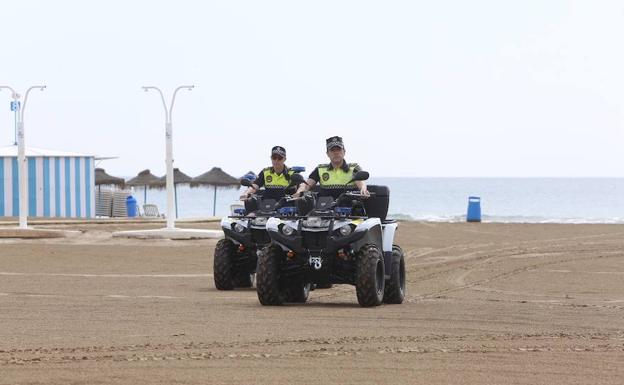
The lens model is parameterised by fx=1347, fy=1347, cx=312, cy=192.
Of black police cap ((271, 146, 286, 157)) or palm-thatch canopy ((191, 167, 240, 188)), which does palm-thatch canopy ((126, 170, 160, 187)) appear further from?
black police cap ((271, 146, 286, 157))

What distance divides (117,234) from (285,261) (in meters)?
19.1

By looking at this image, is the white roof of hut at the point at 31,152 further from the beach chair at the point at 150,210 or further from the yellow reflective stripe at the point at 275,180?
the yellow reflective stripe at the point at 275,180

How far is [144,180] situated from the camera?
64.8 meters

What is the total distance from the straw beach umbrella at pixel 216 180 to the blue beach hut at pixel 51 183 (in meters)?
12.7

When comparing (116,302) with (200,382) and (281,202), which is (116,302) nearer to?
(281,202)

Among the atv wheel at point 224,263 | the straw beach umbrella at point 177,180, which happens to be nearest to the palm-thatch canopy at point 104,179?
the straw beach umbrella at point 177,180

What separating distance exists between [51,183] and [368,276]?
113ft

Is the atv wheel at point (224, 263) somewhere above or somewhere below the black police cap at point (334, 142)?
below

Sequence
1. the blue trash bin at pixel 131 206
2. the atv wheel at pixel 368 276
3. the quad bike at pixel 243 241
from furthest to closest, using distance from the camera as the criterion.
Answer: the blue trash bin at pixel 131 206 → the quad bike at pixel 243 241 → the atv wheel at pixel 368 276

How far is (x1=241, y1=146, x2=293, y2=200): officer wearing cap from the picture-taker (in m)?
18.3

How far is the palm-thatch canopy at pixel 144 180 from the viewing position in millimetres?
64000

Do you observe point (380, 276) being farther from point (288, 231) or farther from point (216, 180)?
point (216, 180)

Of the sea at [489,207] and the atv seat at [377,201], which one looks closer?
the atv seat at [377,201]

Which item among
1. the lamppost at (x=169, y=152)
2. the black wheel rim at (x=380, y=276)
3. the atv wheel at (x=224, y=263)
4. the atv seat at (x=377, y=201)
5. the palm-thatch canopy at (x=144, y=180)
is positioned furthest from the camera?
the palm-thatch canopy at (x=144, y=180)
